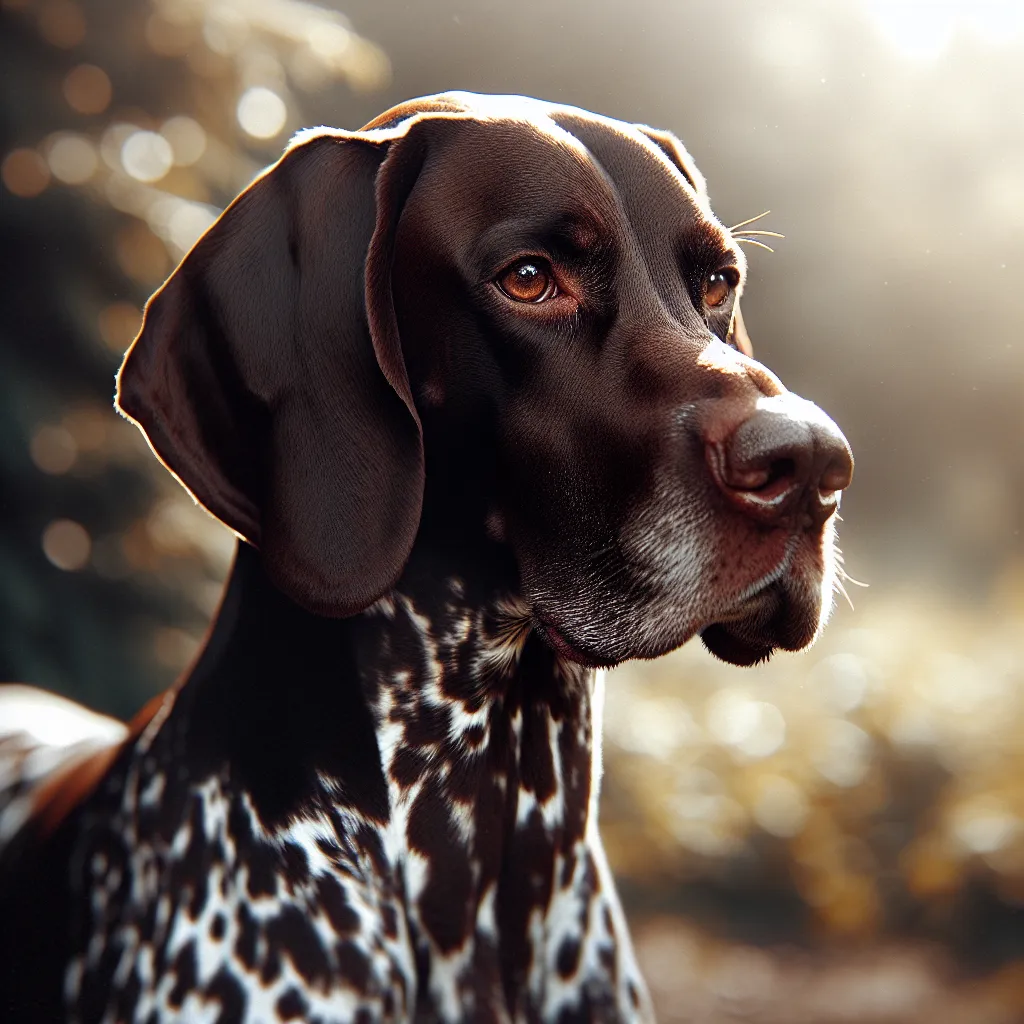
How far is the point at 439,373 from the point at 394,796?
1.99 ft

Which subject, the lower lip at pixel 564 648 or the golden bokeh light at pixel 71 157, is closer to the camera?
the lower lip at pixel 564 648

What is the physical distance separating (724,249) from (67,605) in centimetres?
236

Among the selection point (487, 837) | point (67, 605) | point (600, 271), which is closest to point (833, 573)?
point (600, 271)

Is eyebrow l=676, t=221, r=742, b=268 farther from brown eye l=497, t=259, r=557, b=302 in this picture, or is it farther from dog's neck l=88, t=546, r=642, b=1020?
Result: dog's neck l=88, t=546, r=642, b=1020

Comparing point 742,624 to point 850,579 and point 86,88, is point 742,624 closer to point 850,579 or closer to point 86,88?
point 850,579

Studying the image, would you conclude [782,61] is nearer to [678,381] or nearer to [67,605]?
[678,381]

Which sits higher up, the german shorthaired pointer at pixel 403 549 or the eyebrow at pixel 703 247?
the eyebrow at pixel 703 247

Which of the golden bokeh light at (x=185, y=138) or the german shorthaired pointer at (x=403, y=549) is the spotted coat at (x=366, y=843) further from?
the golden bokeh light at (x=185, y=138)

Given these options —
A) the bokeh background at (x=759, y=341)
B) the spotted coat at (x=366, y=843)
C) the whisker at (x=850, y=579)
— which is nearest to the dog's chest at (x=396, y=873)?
the spotted coat at (x=366, y=843)

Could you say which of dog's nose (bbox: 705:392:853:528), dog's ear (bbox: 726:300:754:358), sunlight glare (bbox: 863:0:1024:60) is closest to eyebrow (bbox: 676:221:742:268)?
dog's ear (bbox: 726:300:754:358)

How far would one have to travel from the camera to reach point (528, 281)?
1.67m

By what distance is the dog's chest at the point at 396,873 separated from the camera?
1673 mm

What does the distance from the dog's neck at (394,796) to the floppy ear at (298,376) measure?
13 centimetres

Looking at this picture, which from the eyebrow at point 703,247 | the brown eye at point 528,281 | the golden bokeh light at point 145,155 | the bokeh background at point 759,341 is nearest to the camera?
the brown eye at point 528,281
